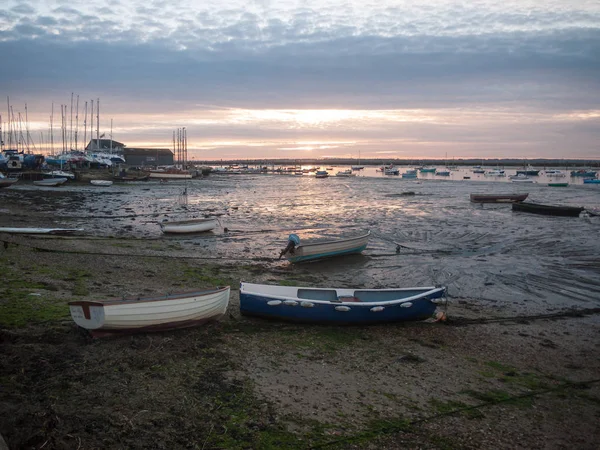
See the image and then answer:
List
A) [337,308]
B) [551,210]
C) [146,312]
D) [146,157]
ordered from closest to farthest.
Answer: [146,312]
[337,308]
[551,210]
[146,157]

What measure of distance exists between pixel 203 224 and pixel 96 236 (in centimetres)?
568

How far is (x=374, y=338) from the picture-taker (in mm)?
10953

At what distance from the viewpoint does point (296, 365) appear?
9.20 m

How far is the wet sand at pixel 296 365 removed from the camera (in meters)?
6.85

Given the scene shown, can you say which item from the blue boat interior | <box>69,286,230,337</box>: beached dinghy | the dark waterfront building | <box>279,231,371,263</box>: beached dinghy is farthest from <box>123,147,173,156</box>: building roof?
<box>69,286,230,337</box>: beached dinghy

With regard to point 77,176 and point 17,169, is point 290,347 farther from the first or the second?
point 17,169

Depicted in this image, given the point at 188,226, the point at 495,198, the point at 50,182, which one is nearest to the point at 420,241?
the point at 188,226

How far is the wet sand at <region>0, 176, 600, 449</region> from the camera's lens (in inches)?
270

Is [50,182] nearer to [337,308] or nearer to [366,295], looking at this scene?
[366,295]

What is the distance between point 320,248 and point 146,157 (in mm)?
112872

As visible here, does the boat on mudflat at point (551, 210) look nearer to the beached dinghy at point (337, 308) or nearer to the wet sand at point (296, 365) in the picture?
the wet sand at point (296, 365)

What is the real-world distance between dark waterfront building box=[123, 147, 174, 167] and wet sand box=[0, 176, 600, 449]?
107382mm

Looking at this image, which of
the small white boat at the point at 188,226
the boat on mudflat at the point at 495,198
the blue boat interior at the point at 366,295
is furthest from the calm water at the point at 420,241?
the boat on mudflat at the point at 495,198

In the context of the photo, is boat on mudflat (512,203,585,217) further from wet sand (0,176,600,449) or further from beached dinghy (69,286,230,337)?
beached dinghy (69,286,230,337)
